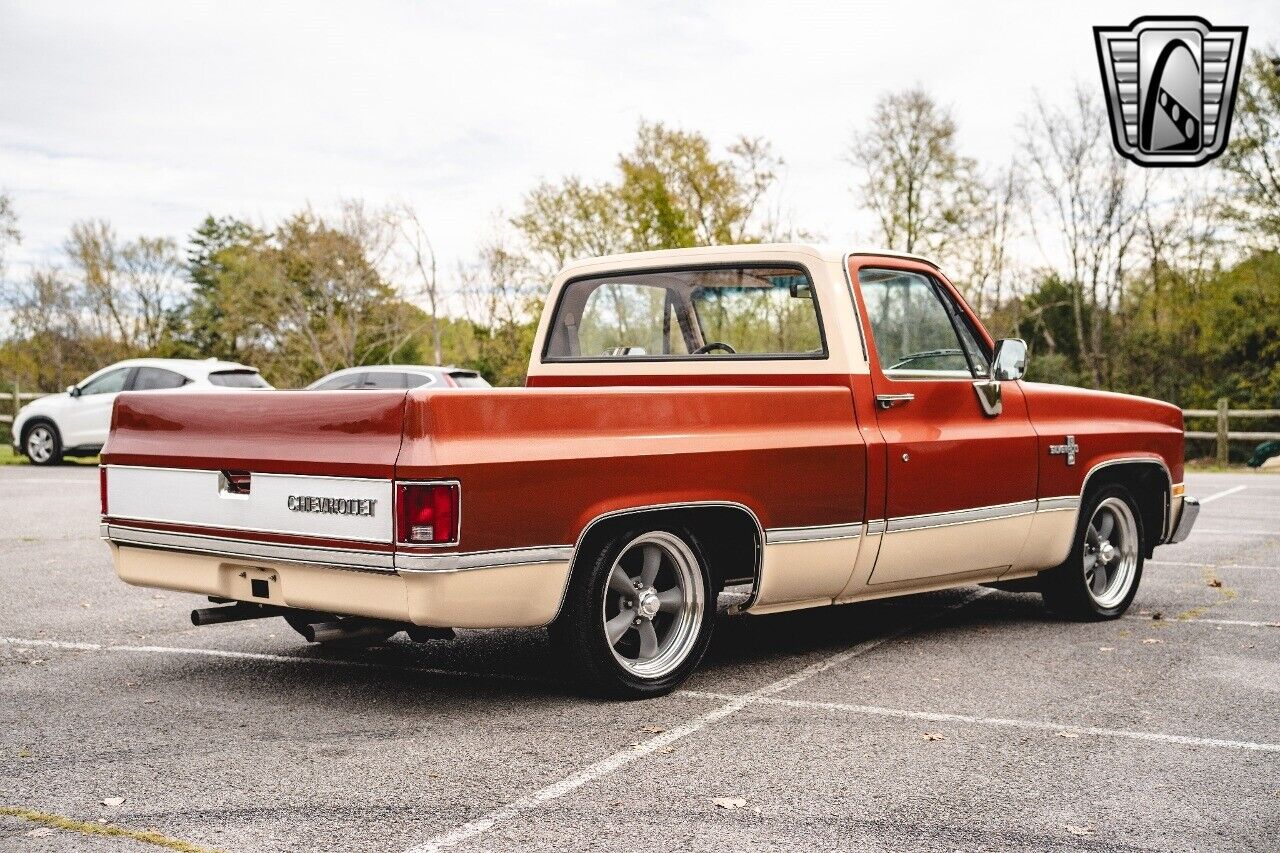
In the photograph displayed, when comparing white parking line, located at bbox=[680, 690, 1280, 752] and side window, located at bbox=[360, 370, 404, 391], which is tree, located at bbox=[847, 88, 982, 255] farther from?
white parking line, located at bbox=[680, 690, 1280, 752]

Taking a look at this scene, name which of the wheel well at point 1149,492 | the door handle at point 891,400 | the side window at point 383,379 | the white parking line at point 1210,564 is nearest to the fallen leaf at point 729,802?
the door handle at point 891,400

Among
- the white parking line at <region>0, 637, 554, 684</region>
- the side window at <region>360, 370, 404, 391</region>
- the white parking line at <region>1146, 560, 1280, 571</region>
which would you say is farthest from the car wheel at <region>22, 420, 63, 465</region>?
the white parking line at <region>1146, 560, 1280, 571</region>

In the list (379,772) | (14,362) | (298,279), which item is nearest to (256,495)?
(379,772)

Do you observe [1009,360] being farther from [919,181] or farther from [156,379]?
[919,181]

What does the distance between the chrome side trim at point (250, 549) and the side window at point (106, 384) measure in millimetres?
16071

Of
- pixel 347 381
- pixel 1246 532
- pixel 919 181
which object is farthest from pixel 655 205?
pixel 1246 532

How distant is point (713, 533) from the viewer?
5.64 metres

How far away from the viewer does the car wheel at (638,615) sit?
500 centimetres

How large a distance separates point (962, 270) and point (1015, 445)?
3161cm

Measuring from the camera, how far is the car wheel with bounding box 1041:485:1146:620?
23.5 ft

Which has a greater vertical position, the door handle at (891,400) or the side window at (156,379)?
the side window at (156,379)

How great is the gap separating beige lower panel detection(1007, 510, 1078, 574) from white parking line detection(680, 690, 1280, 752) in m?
1.93

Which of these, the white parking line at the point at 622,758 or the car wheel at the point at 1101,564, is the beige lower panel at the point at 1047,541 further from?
the white parking line at the point at 622,758

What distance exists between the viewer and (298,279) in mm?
44594
